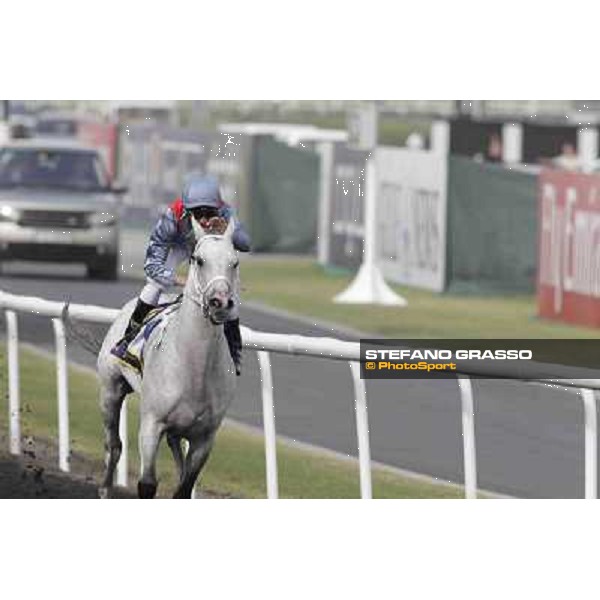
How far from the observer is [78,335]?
15016 mm

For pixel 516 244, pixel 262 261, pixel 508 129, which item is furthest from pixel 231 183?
pixel 516 244

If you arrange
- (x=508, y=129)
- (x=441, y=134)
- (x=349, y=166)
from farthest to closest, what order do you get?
(x=508, y=129), (x=441, y=134), (x=349, y=166)

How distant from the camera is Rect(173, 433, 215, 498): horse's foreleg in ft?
42.5

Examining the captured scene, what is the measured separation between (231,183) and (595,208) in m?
12.5

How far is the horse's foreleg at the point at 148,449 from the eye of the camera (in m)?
12.8

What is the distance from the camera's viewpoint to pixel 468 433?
566 inches

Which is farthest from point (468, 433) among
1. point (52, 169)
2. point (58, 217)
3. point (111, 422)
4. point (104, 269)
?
point (52, 169)

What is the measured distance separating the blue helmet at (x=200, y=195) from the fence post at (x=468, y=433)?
244 centimetres

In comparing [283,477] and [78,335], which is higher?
[78,335]

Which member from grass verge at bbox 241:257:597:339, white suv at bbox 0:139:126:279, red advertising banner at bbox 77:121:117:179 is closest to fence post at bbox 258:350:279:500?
white suv at bbox 0:139:126:279

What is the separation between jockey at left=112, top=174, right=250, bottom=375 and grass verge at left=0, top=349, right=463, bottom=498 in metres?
1.19

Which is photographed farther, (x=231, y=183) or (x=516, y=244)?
(x=231, y=183)

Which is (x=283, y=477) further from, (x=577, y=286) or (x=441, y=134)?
(x=441, y=134)

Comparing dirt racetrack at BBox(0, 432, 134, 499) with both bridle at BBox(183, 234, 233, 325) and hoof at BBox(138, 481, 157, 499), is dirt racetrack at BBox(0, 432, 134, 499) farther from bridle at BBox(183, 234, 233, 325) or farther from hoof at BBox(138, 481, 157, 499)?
bridle at BBox(183, 234, 233, 325)
